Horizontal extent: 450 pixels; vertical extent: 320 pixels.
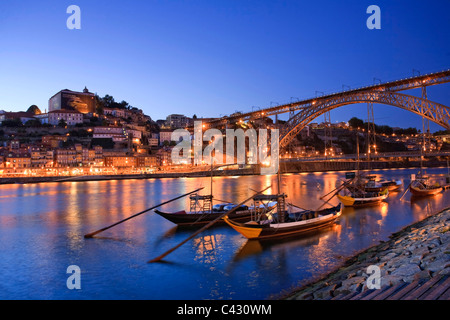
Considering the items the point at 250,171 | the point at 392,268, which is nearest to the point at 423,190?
the point at 392,268

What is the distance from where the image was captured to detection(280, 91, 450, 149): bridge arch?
21422 millimetres

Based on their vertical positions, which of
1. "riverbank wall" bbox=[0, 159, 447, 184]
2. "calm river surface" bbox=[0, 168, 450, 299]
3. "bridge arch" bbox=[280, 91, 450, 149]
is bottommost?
"calm river surface" bbox=[0, 168, 450, 299]

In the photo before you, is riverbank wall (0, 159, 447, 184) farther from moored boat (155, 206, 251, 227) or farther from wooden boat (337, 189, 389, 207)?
moored boat (155, 206, 251, 227)

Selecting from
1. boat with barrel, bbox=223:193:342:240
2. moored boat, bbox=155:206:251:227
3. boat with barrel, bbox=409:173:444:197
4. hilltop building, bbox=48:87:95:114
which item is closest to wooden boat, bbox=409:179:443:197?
boat with barrel, bbox=409:173:444:197

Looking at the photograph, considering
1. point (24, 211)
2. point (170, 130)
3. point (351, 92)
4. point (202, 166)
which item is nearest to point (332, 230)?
point (24, 211)

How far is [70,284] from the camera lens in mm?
7594

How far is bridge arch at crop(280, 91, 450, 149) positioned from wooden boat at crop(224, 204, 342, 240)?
14.1 m

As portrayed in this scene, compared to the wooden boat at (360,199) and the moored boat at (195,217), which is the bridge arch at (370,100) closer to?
the wooden boat at (360,199)

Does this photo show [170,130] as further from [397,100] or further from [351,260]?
[351,260]

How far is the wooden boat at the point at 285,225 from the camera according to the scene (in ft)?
33.1

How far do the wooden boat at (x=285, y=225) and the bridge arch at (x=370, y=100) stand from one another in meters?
14.1

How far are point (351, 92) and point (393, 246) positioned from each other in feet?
81.5

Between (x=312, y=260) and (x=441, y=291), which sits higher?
(x=441, y=291)

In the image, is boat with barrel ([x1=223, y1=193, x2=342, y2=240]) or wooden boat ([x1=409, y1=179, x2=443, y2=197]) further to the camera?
wooden boat ([x1=409, y1=179, x2=443, y2=197])
